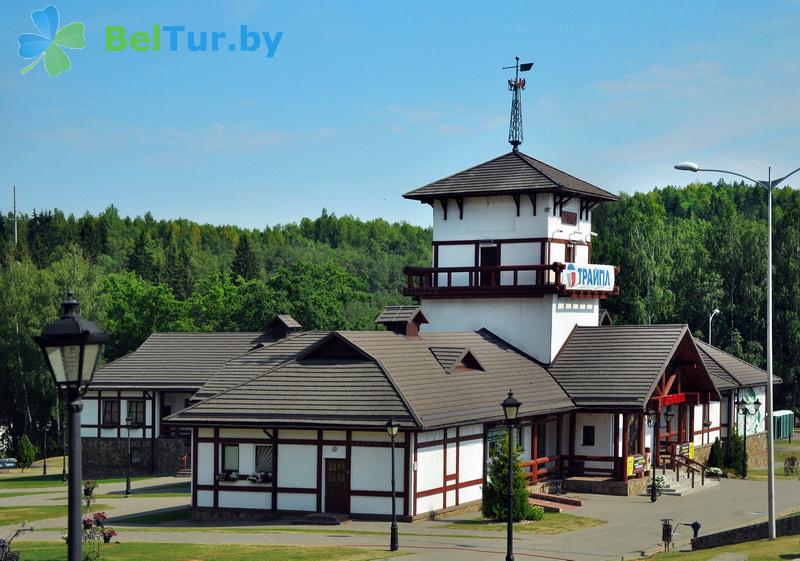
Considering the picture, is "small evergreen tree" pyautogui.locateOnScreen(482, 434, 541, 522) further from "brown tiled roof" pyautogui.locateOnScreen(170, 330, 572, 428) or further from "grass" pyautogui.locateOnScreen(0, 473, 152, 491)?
"grass" pyautogui.locateOnScreen(0, 473, 152, 491)

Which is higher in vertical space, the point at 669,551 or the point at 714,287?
the point at 714,287

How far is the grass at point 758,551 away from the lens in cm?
2430

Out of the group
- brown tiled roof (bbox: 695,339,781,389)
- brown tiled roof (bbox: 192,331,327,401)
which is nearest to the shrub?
brown tiled roof (bbox: 192,331,327,401)

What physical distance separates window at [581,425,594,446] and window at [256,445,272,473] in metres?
14.7

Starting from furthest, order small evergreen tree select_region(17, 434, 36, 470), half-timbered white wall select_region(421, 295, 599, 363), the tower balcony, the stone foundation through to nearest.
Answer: small evergreen tree select_region(17, 434, 36, 470)
the stone foundation
half-timbered white wall select_region(421, 295, 599, 363)
the tower balcony

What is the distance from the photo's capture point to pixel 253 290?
291ft

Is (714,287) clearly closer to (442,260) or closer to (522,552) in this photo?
(442,260)

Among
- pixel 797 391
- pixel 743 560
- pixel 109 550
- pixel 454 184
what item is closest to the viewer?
pixel 743 560

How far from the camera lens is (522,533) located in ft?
116

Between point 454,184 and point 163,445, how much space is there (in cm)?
1995

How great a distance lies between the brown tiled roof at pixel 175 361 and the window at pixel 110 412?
1331 millimetres

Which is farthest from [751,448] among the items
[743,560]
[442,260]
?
[743,560]

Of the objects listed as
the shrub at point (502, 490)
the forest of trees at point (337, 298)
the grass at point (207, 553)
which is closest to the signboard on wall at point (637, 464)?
the shrub at point (502, 490)

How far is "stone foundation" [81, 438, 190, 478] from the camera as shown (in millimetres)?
58938
